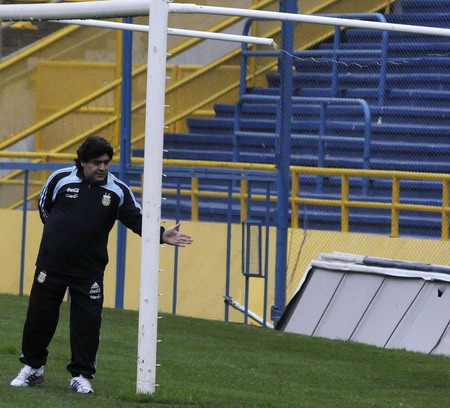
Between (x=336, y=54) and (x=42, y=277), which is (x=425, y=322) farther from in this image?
(x=42, y=277)

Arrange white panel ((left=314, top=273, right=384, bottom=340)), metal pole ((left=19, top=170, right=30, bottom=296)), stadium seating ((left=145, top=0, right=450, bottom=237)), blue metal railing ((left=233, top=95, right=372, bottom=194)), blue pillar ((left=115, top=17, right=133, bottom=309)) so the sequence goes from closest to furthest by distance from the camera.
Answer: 1. white panel ((left=314, top=273, right=384, bottom=340))
2. blue pillar ((left=115, top=17, right=133, bottom=309))
3. stadium seating ((left=145, top=0, right=450, bottom=237))
4. metal pole ((left=19, top=170, right=30, bottom=296))
5. blue metal railing ((left=233, top=95, right=372, bottom=194))

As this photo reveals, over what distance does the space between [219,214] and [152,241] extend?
27.1 feet

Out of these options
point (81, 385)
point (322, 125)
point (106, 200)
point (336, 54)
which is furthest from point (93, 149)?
point (336, 54)

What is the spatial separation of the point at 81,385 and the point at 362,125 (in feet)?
30.3

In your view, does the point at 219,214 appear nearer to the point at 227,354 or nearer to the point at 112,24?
the point at 112,24

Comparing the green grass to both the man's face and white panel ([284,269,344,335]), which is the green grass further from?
the man's face

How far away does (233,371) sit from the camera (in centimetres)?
938

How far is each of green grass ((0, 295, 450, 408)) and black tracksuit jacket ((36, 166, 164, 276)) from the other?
28.1 inches

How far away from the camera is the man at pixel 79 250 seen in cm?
747

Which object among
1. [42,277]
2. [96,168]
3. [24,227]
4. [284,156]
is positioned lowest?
[24,227]

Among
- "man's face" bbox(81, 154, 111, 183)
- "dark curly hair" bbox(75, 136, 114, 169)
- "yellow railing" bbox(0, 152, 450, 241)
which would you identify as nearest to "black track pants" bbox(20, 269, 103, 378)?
"man's face" bbox(81, 154, 111, 183)

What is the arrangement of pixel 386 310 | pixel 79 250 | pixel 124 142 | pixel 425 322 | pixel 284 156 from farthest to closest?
pixel 124 142
pixel 284 156
pixel 386 310
pixel 425 322
pixel 79 250

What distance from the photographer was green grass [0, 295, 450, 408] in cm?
748

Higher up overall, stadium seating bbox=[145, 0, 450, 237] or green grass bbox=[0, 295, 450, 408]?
stadium seating bbox=[145, 0, 450, 237]
